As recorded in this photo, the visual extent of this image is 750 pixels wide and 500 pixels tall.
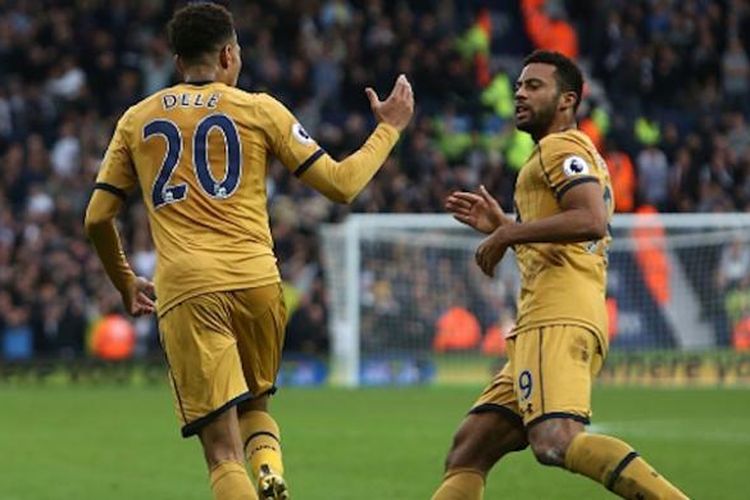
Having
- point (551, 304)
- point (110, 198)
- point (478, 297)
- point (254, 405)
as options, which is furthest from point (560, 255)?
point (478, 297)

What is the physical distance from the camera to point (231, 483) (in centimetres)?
671

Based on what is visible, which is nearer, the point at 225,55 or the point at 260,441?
the point at 225,55

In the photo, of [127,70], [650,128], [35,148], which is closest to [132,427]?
[35,148]

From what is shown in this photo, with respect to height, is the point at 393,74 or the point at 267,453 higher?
the point at 393,74

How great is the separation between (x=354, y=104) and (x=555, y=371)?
19770 millimetres

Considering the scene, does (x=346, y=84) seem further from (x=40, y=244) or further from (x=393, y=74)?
(x=40, y=244)

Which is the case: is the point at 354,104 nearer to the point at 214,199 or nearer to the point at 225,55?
the point at 225,55

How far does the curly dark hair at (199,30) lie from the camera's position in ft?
22.7

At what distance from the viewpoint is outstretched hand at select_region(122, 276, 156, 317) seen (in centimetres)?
757

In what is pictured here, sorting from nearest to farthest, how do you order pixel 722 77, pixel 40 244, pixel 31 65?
1. pixel 40 244
2. pixel 31 65
3. pixel 722 77

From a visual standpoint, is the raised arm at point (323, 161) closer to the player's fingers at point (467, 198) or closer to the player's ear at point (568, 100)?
the player's fingers at point (467, 198)

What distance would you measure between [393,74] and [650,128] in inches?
153

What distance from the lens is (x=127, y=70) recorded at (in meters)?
25.5

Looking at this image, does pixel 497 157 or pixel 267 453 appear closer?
pixel 267 453
